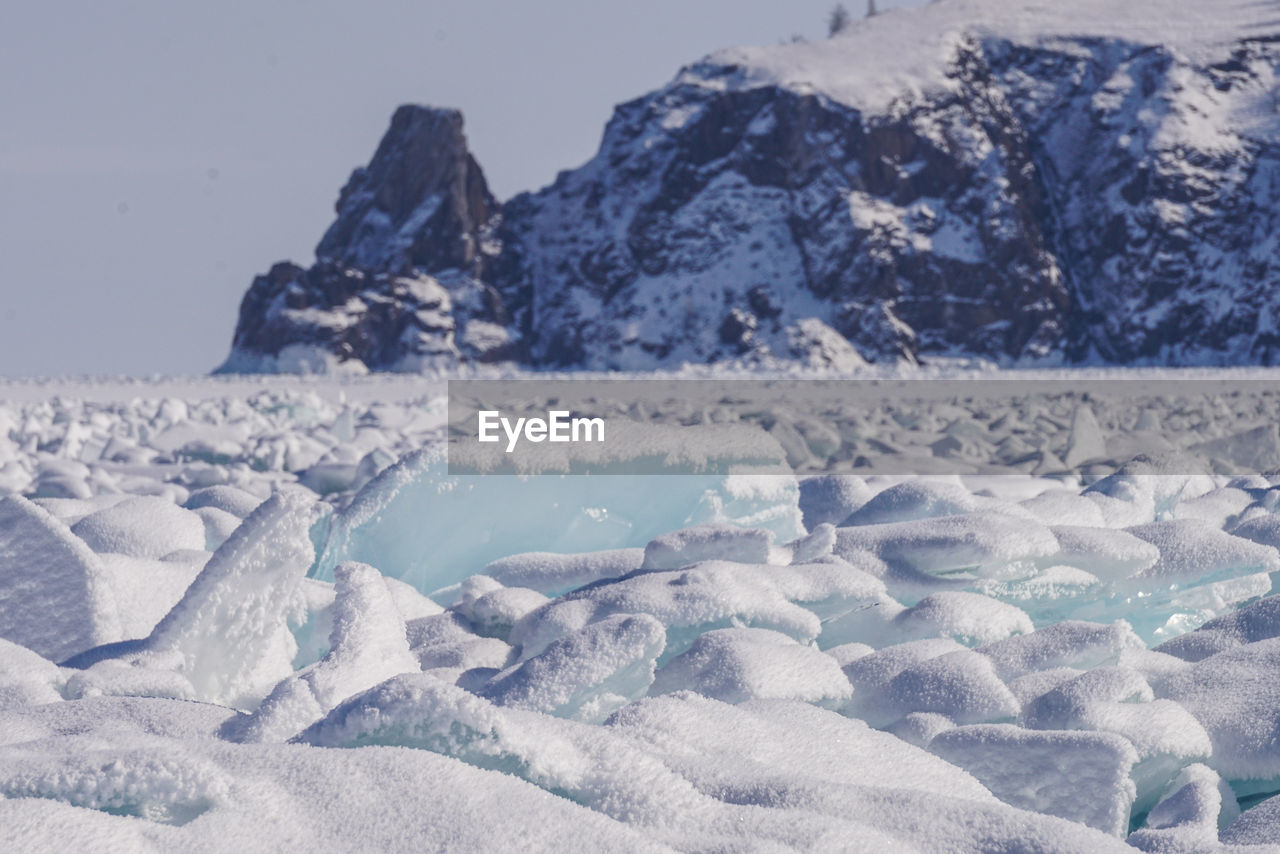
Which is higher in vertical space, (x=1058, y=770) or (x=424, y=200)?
(x=424, y=200)

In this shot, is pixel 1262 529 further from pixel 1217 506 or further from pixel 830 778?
pixel 830 778

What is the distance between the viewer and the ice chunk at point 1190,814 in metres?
1.87

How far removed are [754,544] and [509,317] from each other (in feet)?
134

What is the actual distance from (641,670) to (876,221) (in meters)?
A: 40.0

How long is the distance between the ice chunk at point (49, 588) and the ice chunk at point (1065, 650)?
1951mm

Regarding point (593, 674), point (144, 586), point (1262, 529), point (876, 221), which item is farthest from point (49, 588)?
point (876, 221)

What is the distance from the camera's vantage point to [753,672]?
2.42 meters

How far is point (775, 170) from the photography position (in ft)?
137

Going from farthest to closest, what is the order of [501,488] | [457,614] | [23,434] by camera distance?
[23,434] < [501,488] < [457,614]

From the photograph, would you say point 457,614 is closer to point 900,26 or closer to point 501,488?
point 501,488

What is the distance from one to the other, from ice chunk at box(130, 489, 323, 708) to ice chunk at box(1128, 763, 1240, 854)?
5.49 feet

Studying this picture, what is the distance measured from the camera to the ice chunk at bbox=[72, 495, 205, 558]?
11.6 ft

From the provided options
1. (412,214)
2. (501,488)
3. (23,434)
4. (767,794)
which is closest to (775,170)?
(412,214)

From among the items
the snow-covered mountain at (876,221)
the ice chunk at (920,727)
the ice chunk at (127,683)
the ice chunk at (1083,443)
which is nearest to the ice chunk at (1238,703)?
the ice chunk at (920,727)
